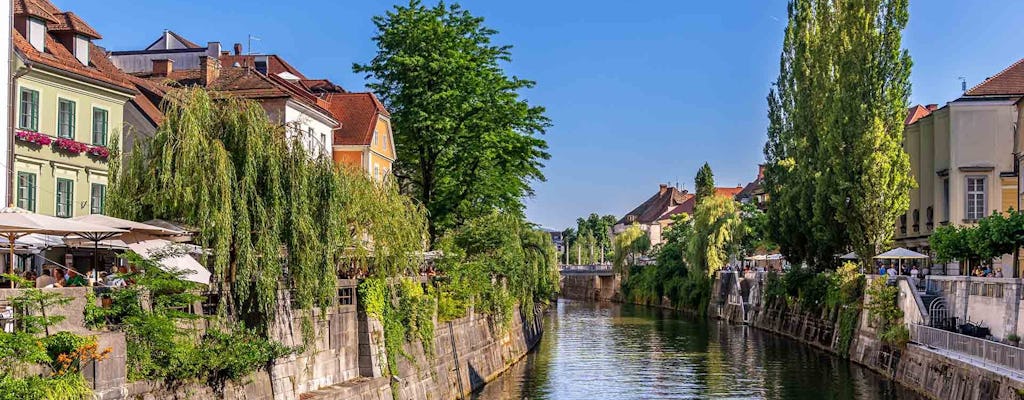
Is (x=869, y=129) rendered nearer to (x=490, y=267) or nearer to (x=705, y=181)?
(x=490, y=267)

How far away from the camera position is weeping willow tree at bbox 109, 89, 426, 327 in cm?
2180

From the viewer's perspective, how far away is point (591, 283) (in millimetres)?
121812

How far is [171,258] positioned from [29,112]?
10127 millimetres

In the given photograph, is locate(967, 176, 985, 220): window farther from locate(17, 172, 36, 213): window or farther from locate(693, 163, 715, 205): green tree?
locate(693, 163, 715, 205): green tree

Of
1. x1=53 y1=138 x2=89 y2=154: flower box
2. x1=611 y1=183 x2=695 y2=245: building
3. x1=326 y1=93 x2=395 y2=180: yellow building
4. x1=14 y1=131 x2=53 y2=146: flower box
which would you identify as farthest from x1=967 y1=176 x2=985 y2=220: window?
x1=611 y1=183 x2=695 y2=245: building

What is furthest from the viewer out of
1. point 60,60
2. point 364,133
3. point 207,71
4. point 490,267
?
point 364,133

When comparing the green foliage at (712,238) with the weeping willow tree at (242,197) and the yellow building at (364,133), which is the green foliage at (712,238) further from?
the weeping willow tree at (242,197)

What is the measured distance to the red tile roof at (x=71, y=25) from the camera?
3212 cm

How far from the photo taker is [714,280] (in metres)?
80.2

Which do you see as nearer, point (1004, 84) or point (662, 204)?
point (1004, 84)

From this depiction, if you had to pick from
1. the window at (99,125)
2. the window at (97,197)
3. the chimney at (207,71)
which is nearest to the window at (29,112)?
the window at (99,125)

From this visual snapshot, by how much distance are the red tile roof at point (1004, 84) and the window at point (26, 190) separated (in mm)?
39749

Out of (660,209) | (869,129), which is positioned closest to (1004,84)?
(869,129)

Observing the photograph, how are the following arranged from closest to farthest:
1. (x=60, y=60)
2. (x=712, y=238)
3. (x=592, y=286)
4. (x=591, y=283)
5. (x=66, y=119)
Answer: (x=60, y=60) → (x=66, y=119) → (x=712, y=238) → (x=592, y=286) → (x=591, y=283)
